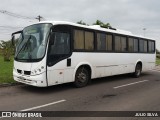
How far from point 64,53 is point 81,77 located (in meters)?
1.68

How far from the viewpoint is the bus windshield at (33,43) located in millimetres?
9555

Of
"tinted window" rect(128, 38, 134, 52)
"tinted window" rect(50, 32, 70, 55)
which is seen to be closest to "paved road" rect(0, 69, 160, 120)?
"tinted window" rect(50, 32, 70, 55)

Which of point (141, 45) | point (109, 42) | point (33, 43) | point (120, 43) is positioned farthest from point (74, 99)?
point (141, 45)

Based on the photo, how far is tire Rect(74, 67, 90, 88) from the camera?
36.3ft

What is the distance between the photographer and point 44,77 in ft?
30.7

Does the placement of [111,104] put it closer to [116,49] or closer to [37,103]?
[37,103]

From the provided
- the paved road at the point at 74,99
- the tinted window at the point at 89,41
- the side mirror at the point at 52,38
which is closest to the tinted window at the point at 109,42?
the tinted window at the point at 89,41

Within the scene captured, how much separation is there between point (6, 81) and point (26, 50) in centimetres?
252

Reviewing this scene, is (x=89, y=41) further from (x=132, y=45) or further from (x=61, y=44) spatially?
(x=132, y=45)

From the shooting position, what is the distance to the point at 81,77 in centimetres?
1126

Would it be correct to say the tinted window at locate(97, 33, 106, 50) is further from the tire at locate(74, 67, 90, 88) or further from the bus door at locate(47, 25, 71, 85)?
the bus door at locate(47, 25, 71, 85)

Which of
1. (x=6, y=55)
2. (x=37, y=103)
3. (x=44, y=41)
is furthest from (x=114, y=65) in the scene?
(x=6, y=55)

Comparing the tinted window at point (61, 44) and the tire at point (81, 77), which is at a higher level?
the tinted window at point (61, 44)

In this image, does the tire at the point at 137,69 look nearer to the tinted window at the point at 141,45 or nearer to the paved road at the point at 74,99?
the tinted window at the point at 141,45
